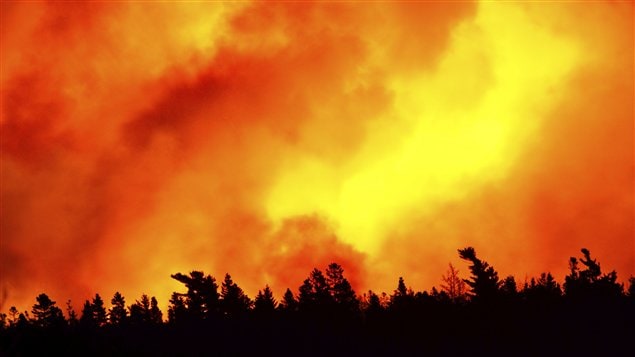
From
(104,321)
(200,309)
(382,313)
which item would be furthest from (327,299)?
(104,321)

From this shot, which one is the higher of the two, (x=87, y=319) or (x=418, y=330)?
(x=87, y=319)

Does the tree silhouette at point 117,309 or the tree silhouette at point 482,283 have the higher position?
the tree silhouette at point 117,309

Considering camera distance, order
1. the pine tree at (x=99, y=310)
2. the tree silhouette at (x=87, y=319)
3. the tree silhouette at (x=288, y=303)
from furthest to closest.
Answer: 1. the pine tree at (x=99, y=310)
2. the tree silhouette at (x=288, y=303)
3. the tree silhouette at (x=87, y=319)

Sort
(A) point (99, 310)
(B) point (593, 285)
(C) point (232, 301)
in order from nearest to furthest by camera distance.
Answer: (B) point (593, 285) < (C) point (232, 301) < (A) point (99, 310)

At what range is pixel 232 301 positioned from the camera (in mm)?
100312

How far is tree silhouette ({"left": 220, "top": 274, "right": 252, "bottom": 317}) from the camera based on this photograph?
9662 centimetres

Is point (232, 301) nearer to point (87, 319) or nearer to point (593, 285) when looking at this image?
point (87, 319)

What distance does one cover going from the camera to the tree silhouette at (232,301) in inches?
3804

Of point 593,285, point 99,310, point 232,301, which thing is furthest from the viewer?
point 99,310

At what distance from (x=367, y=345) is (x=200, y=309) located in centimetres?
3512

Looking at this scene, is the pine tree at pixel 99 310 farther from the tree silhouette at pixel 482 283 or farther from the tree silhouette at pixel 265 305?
the tree silhouette at pixel 482 283

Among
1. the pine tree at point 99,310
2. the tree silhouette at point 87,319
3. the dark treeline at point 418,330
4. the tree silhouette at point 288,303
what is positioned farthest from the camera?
the pine tree at point 99,310

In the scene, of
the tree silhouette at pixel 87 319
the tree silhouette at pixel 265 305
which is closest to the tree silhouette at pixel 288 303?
the tree silhouette at pixel 265 305

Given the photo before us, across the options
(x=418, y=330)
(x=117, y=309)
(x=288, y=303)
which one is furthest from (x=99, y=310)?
(x=418, y=330)
